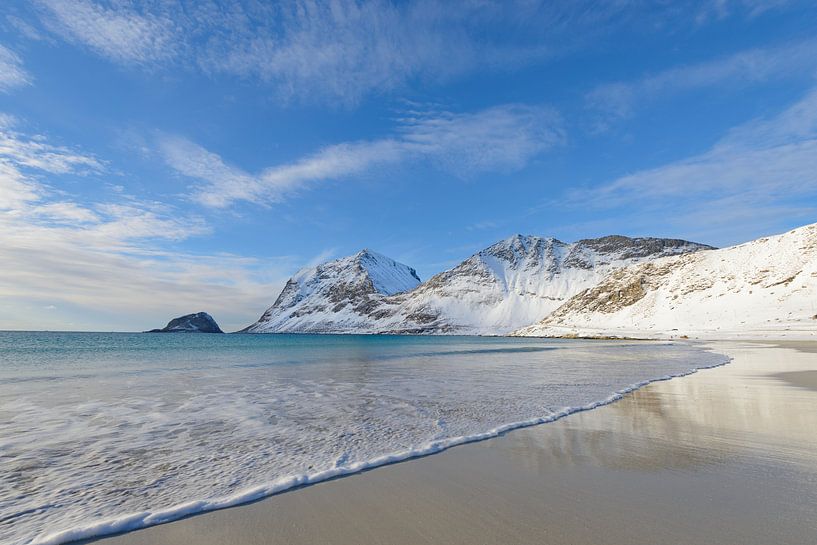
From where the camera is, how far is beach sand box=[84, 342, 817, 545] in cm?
435

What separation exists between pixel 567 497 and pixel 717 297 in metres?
122

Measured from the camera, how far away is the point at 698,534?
4203mm

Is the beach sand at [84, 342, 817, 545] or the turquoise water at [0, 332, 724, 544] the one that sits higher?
the turquoise water at [0, 332, 724, 544]

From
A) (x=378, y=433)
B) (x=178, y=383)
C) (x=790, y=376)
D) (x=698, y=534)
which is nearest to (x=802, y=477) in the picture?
(x=698, y=534)

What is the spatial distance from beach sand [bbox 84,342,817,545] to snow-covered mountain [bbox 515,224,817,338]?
78.3 meters

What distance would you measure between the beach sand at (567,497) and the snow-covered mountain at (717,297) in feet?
257

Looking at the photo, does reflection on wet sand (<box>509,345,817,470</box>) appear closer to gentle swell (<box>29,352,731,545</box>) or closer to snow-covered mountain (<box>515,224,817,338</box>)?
gentle swell (<box>29,352,731,545</box>)

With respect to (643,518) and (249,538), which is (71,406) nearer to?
(249,538)

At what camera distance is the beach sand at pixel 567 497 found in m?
4.35

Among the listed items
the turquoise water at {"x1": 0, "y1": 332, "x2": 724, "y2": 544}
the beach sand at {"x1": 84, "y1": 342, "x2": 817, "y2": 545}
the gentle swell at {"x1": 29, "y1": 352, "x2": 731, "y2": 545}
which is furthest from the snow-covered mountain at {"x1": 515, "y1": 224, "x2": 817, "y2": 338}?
the gentle swell at {"x1": 29, "y1": 352, "x2": 731, "y2": 545}

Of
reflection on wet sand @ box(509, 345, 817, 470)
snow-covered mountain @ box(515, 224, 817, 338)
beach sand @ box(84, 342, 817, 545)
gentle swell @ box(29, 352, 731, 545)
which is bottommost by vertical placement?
reflection on wet sand @ box(509, 345, 817, 470)

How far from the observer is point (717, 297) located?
3954 inches

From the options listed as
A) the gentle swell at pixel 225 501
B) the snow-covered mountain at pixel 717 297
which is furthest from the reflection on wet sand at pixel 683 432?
the snow-covered mountain at pixel 717 297

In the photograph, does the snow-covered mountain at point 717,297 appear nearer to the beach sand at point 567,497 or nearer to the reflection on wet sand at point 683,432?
the reflection on wet sand at point 683,432
